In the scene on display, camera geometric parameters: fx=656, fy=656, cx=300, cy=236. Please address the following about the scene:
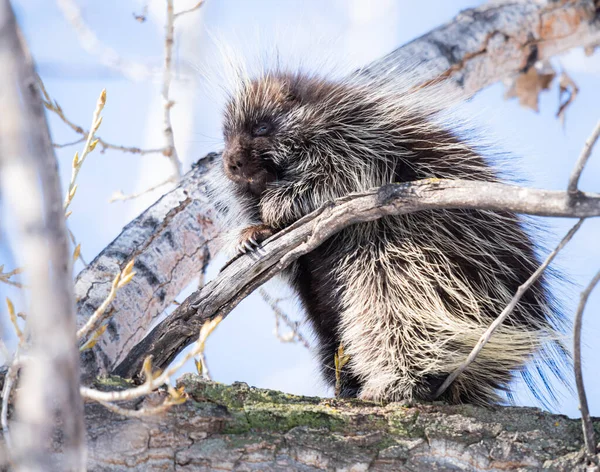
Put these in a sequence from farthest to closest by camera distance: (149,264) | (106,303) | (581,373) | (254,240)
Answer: (149,264) → (254,240) → (581,373) → (106,303)

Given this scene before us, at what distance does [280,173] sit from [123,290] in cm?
74

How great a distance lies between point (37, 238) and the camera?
69 centimetres

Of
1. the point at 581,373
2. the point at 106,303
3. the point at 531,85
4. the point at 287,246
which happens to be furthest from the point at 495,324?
the point at 531,85

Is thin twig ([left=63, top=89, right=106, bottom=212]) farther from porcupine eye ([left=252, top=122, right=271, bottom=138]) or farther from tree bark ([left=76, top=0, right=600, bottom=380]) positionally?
porcupine eye ([left=252, top=122, right=271, bottom=138])

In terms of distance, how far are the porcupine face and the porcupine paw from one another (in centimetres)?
21

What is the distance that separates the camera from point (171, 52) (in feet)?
9.39

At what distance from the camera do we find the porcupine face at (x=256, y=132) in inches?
99.1

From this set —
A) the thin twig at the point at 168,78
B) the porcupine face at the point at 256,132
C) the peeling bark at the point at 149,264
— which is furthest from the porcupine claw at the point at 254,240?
the thin twig at the point at 168,78

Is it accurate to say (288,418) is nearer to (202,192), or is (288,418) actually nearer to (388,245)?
(388,245)

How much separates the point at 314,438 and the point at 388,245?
876mm

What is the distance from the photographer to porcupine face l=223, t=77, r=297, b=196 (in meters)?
2.52

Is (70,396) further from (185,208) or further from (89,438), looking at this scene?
(185,208)

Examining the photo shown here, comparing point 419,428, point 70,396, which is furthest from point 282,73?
point 70,396

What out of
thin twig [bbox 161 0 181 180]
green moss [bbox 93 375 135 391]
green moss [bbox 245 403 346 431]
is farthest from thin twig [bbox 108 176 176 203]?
green moss [bbox 245 403 346 431]
